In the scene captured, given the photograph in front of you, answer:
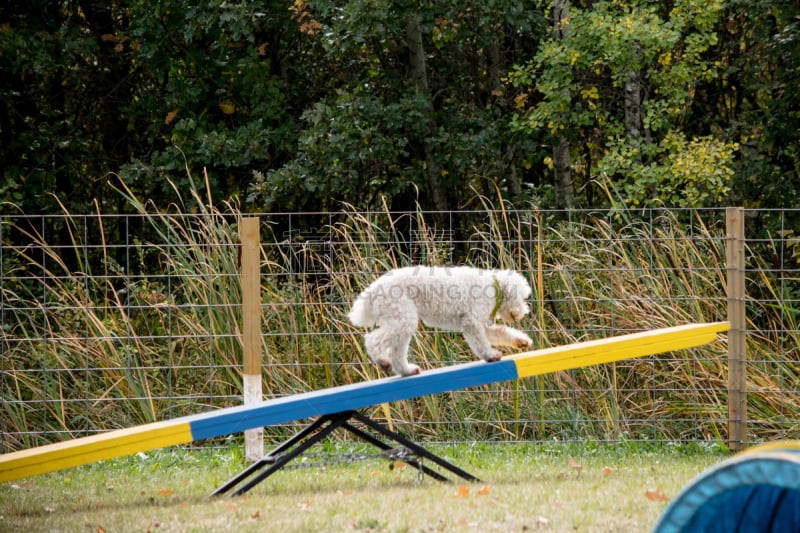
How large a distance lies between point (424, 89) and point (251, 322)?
6.16 metres

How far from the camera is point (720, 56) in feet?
39.4

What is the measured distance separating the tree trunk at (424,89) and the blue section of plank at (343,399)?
671cm

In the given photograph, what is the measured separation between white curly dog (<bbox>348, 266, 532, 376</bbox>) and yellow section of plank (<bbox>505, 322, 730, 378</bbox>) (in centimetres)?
16

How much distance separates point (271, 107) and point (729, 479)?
32.7ft

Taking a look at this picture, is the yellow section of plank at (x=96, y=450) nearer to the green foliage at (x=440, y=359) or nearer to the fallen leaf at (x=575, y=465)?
the green foliage at (x=440, y=359)

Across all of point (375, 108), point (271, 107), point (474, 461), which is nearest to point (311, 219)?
point (271, 107)

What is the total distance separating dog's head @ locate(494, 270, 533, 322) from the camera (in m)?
5.04

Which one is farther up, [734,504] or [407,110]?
[407,110]

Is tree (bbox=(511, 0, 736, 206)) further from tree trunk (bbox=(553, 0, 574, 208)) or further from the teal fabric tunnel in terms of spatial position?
the teal fabric tunnel

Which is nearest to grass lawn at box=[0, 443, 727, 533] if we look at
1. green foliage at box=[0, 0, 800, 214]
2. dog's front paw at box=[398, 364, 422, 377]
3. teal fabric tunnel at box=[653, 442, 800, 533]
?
dog's front paw at box=[398, 364, 422, 377]

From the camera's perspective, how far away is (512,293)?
5.04m

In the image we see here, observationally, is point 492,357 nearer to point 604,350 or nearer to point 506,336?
point 506,336

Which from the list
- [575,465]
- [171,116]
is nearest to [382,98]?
[171,116]

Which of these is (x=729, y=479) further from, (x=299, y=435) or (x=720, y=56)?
(x=720, y=56)
